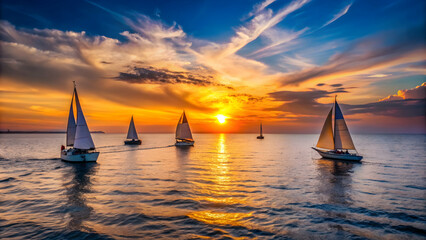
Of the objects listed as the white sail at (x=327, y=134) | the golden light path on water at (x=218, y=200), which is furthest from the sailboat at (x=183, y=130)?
the golden light path on water at (x=218, y=200)

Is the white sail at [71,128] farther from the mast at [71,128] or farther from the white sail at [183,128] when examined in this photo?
the white sail at [183,128]

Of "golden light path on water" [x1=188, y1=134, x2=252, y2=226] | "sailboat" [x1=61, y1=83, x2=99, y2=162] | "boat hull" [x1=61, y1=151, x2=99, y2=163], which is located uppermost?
"sailboat" [x1=61, y1=83, x2=99, y2=162]

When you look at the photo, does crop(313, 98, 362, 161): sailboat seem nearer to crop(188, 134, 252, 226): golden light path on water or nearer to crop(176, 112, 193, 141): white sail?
crop(188, 134, 252, 226): golden light path on water

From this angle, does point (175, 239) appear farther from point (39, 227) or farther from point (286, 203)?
point (286, 203)

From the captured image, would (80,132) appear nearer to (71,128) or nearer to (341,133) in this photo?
(71,128)

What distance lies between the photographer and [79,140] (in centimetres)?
4575

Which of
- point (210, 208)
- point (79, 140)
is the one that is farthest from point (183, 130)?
point (210, 208)

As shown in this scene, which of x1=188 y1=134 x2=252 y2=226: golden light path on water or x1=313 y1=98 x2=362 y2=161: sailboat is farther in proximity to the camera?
x1=313 y1=98 x2=362 y2=161: sailboat

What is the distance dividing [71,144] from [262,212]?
46915 millimetres

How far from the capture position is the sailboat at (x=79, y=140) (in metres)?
45.5

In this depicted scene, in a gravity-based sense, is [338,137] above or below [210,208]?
above

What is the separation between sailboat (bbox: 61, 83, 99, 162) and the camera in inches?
1790

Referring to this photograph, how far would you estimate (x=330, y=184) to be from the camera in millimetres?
31172

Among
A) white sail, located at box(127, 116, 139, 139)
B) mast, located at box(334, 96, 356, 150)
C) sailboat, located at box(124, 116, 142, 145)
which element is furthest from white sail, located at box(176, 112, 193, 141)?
mast, located at box(334, 96, 356, 150)
